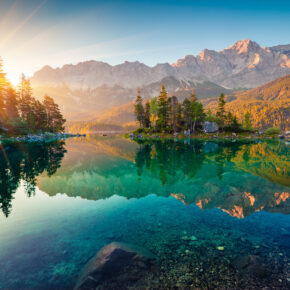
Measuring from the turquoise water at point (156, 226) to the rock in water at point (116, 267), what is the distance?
500mm

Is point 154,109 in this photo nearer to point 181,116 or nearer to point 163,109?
point 163,109

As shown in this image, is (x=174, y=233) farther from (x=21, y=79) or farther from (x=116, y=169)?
(x=21, y=79)

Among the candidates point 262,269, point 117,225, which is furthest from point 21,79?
point 262,269

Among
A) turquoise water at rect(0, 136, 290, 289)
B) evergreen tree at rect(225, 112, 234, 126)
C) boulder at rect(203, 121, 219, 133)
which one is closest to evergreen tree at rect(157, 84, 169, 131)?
boulder at rect(203, 121, 219, 133)

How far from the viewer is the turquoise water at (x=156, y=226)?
6578 millimetres

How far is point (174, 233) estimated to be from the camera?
A: 31.4 ft

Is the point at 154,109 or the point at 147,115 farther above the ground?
the point at 154,109

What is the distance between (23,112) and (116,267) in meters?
107

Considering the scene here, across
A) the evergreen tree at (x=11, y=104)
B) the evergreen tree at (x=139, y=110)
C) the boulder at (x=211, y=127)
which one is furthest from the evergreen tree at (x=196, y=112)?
the evergreen tree at (x=11, y=104)

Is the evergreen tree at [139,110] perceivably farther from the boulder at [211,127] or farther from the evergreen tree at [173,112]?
the boulder at [211,127]

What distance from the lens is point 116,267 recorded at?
663cm

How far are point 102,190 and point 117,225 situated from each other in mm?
7123

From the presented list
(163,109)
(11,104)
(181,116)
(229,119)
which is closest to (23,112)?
(11,104)

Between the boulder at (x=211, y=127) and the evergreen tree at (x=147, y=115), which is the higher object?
the evergreen tree at (x=147, y=115)
